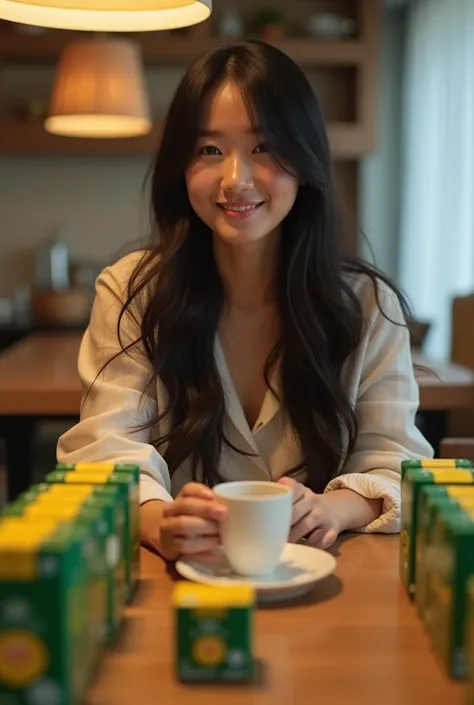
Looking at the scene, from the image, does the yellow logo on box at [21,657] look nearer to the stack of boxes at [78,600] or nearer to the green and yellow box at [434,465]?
the stack of boxes at [78,600]

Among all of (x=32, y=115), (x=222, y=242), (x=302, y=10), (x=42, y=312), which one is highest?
(x=302, y=10)

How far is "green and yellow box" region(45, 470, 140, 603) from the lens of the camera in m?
0.84

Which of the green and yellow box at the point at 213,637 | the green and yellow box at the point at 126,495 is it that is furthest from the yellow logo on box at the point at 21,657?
the green and yellow box at the point at 126,495

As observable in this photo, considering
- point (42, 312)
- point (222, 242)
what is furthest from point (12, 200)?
point (222, 242)

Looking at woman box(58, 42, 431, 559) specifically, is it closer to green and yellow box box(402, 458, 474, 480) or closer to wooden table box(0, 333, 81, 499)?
green and yellow box box(402, 458, 474, 480)

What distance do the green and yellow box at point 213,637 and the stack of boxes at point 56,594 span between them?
69mm

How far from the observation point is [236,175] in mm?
1241

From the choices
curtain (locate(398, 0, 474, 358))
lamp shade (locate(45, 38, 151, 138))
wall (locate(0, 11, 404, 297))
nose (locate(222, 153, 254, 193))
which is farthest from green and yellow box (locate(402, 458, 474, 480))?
wall (locate(0, 11, 404, 297))

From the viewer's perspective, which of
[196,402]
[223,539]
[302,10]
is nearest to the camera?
[223,539]

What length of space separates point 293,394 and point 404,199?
3720 mm

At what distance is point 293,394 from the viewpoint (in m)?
1.38

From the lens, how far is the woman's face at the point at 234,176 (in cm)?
126

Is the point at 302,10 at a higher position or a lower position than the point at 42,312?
higher

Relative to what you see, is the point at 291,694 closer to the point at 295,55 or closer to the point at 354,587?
the point at 354,587
